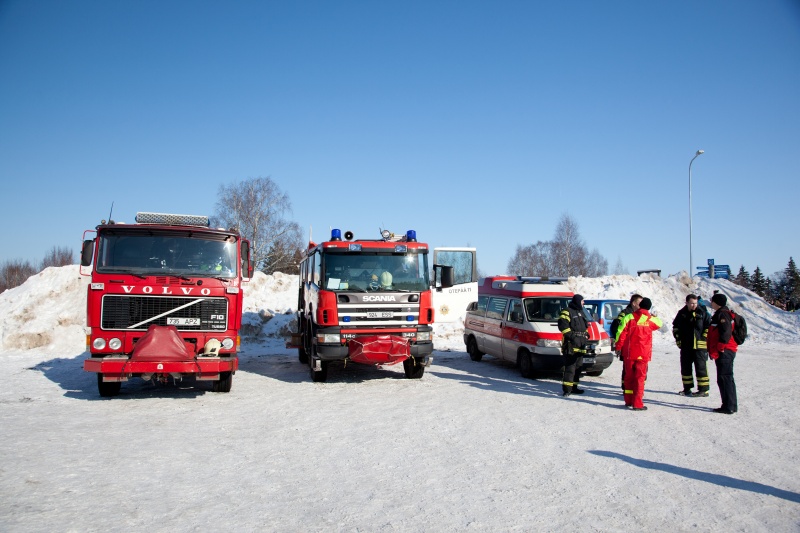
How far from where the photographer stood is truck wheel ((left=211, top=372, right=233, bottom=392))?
1010 cm

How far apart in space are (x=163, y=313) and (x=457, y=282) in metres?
14.7

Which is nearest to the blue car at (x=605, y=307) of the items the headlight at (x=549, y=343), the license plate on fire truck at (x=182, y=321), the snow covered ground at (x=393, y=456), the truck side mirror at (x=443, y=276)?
the snow covered ground at (x=393, y=456)

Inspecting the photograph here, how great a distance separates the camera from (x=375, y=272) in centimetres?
1121

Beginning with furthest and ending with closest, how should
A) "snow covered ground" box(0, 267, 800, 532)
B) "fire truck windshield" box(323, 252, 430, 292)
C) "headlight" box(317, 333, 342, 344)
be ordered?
"fire truck windshield" box(323, 252, 430, 292) → "headlight" box(317, 333, 342, 344) → "snow covered ground" box(0, 267, 800, 532)

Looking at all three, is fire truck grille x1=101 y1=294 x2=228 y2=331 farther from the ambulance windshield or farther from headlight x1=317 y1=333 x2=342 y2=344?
the ambulance windshield

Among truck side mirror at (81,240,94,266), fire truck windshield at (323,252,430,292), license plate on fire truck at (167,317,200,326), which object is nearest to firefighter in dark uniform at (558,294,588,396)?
fire truck windshield at (323,252,430,292)

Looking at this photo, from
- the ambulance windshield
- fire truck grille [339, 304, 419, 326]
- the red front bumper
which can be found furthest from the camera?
the ambulance windshield

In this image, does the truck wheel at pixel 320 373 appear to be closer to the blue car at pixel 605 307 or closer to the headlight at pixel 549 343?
the headlight at pixel 549 343

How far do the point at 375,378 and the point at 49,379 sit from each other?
23.4 feet

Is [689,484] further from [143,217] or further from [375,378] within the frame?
[143,217]

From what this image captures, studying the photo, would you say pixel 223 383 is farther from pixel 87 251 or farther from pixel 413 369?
pixel 413 369

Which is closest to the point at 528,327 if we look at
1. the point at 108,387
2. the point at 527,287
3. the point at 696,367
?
the point at 527,287

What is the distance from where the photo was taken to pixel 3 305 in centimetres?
1831

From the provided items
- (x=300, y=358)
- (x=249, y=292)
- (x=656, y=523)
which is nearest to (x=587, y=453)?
(x=656, y=523)
